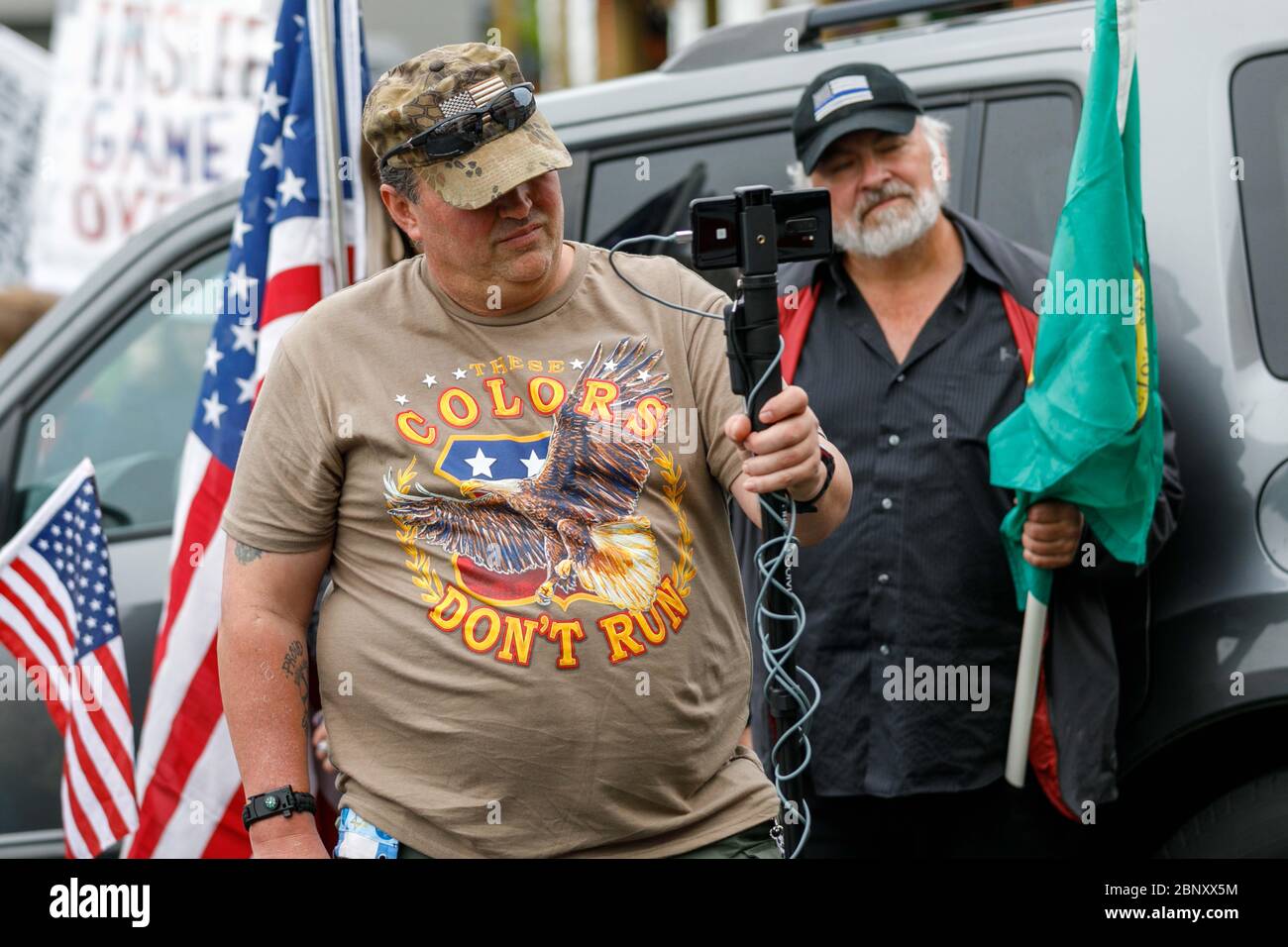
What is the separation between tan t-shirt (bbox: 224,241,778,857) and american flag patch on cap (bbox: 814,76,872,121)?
37.5 inches

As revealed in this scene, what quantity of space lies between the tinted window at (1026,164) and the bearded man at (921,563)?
129 millimetres

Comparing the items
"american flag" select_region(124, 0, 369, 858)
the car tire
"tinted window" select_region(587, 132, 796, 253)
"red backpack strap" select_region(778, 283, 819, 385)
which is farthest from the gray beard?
the car tire

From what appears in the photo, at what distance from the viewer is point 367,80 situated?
388 cm

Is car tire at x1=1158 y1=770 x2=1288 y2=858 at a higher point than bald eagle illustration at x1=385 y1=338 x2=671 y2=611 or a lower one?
lower

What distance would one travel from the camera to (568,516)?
8.03ft

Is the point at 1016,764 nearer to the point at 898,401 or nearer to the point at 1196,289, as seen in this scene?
the point at 898,401

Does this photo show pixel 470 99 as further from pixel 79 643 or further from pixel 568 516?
pixel 79 643

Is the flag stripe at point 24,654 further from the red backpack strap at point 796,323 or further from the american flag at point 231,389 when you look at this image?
the red backpack strap at point 796,323

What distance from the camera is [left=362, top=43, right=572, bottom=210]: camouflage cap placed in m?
2.49

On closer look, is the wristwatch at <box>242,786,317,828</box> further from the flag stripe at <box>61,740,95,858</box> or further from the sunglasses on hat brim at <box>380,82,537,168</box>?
the flag stripe at <box>61,740,95,858</box>

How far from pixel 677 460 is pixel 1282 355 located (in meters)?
1.20

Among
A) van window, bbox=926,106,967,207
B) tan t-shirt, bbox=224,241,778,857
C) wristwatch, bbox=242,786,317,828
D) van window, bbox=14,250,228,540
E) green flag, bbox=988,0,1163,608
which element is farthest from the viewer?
van window, bbox=14,250,228,540

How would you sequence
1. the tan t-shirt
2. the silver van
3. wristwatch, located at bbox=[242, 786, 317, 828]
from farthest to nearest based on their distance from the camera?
the silver van → wristwatch, located at bbox=[242, 786, 317, 828] → the tan t-shirt

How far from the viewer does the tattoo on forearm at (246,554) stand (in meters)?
2.55
